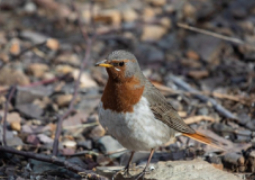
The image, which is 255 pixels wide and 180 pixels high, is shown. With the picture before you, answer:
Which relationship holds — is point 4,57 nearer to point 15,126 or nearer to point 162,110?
point 15,126

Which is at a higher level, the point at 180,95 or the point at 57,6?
the point at 57,6

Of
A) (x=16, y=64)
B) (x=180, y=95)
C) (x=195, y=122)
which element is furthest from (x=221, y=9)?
(x=16, y=64)

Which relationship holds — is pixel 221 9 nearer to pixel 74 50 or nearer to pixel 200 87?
pixel 200 87

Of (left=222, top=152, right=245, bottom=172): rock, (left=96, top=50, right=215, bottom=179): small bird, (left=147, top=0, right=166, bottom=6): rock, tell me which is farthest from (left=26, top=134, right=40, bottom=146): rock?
(left=147, top=0, right=166, bottom=6): rock

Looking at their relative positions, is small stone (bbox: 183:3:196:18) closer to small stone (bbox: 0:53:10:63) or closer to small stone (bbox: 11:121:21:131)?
small stone (bbox: 0:53:10:63)

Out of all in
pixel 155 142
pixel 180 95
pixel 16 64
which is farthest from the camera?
pixel 16 64

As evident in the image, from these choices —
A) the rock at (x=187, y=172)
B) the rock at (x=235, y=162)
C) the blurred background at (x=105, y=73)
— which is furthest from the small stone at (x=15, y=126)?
the rock at (x=235, y=162)

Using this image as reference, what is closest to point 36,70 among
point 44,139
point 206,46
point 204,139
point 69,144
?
point 44,139
